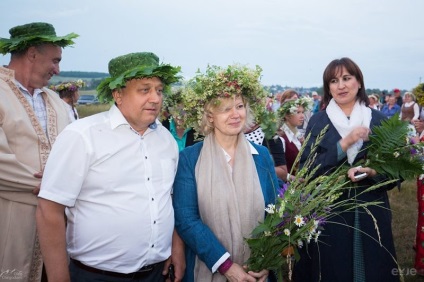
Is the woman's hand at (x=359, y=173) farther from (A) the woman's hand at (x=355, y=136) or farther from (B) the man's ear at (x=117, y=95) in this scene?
(B) the man's ear at (x=117, y=95)

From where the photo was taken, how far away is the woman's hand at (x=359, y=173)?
10.0 feet

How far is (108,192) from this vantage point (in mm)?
2314

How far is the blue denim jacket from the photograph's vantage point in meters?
2.54

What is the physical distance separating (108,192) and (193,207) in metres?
0.62

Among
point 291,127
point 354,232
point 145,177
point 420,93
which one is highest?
point 420,93

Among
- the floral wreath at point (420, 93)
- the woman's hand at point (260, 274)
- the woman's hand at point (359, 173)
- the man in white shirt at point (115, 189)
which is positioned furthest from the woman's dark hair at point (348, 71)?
the floral wreath at point (420, 93)

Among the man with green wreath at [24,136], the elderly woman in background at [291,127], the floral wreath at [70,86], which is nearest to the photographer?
the man with green wreath at [24,136]

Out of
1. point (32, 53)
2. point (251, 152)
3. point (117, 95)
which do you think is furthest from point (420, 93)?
point (32, 53)

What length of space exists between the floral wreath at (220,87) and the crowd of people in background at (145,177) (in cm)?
1

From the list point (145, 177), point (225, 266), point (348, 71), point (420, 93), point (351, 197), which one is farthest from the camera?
point (420, 93)

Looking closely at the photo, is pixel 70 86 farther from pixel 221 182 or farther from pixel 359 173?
pixel 359 173

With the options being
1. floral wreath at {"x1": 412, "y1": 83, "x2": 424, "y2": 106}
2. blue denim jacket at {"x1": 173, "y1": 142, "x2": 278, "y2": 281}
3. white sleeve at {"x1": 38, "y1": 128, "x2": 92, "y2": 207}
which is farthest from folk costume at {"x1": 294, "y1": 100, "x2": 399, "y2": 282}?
floral wreath at {"x1": 412, "y1": 83, "x2": 424, "y2": 106}

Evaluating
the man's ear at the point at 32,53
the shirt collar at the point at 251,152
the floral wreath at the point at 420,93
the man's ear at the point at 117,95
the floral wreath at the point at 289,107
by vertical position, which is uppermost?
the man's ear at the point at 32,53

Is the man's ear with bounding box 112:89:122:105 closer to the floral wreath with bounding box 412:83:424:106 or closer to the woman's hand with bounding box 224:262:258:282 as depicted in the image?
the woman's hand with bounding box 224:262:258:282
